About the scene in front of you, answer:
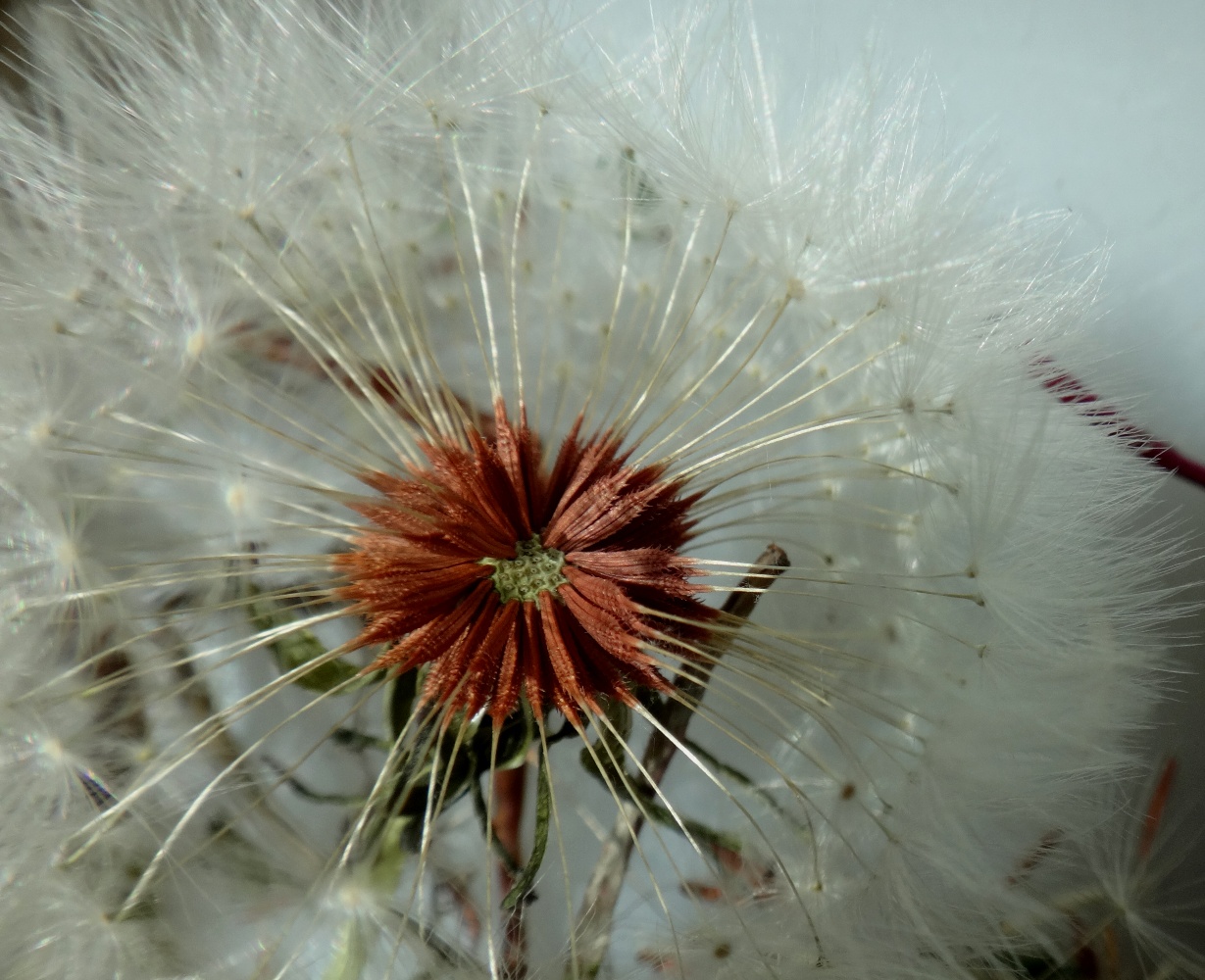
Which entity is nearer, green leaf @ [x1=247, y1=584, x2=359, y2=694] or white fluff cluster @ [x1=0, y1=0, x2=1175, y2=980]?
white fluff cluster @ [x1=0, y1=0, x2=1175, y2=980]

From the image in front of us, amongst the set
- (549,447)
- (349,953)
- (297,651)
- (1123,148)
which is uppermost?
(1123,148)

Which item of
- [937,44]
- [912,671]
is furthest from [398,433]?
[937,44]

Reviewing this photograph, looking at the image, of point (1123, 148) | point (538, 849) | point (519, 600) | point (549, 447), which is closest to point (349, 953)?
point (538, 849)

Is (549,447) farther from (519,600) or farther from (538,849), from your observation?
(538,849)

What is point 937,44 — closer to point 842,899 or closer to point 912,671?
point 912,671

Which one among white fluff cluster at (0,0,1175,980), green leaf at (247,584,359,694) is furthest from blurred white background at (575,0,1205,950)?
green leaf at (247,584,359,694)

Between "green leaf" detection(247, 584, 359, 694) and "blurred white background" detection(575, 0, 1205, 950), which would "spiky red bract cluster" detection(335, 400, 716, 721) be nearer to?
"green leaf" detection(247, 584, 359, 694)

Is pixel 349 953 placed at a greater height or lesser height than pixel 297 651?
lesser

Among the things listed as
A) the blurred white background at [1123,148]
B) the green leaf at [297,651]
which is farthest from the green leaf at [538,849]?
the blurred white background at [1123,148]
